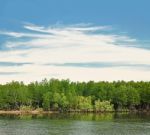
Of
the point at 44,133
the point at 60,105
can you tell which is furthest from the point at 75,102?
the point at 44,133

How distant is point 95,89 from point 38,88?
1997 centimetres

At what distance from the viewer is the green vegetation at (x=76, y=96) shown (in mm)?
167750

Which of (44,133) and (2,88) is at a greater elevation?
(2,88)

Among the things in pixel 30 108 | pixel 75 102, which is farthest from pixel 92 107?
pixel 30 108

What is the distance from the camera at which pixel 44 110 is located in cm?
16625

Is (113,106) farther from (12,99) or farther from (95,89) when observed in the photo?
(12,99)

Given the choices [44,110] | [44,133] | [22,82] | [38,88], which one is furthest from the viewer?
[22,82]

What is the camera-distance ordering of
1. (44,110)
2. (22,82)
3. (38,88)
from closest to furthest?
1. (44,110)
2. (38,88)
3. (22,82)

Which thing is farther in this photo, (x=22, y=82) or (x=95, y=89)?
(x=22, y=82)

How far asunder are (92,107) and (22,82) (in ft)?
129

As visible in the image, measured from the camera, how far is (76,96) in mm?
172250

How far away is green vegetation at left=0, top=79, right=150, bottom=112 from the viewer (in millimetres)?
167750

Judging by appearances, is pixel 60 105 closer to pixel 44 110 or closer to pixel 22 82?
pixel 44 110

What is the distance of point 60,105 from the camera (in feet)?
Result: 552
